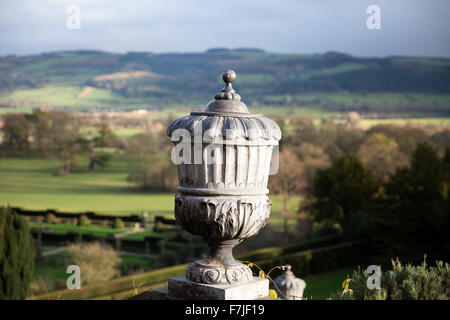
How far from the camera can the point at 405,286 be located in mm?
4527

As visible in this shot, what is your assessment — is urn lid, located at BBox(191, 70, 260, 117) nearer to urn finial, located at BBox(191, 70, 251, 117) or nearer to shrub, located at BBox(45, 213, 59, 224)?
urn finial, located at BBox(191, 70, 251, 117)

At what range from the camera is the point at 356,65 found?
83.0 meters

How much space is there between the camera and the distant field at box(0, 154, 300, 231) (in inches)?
2012

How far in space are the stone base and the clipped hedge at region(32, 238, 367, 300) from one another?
13.5 m

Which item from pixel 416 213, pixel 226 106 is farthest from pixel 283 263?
pixel 226 106

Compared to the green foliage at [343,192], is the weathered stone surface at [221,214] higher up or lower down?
higher up

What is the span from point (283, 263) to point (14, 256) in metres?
12.2

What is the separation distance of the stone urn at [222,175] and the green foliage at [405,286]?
1012 millimetres

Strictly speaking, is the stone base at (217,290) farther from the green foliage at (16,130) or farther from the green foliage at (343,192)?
the green foliage at (16,130)

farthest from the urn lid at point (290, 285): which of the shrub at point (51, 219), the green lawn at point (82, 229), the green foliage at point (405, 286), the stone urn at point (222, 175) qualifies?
the shrub at point (51, 219)

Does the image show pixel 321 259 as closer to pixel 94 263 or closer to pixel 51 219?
pixel 94 263

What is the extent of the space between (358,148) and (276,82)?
34.2 meters

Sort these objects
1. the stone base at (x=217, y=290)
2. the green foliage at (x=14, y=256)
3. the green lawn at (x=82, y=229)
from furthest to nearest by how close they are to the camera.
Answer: the green lawn at (x=82, y=229) < the green foliage at (x=14, y=256) < the stone base at (x=217, y=290)

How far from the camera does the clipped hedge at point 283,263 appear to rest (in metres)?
19.5
